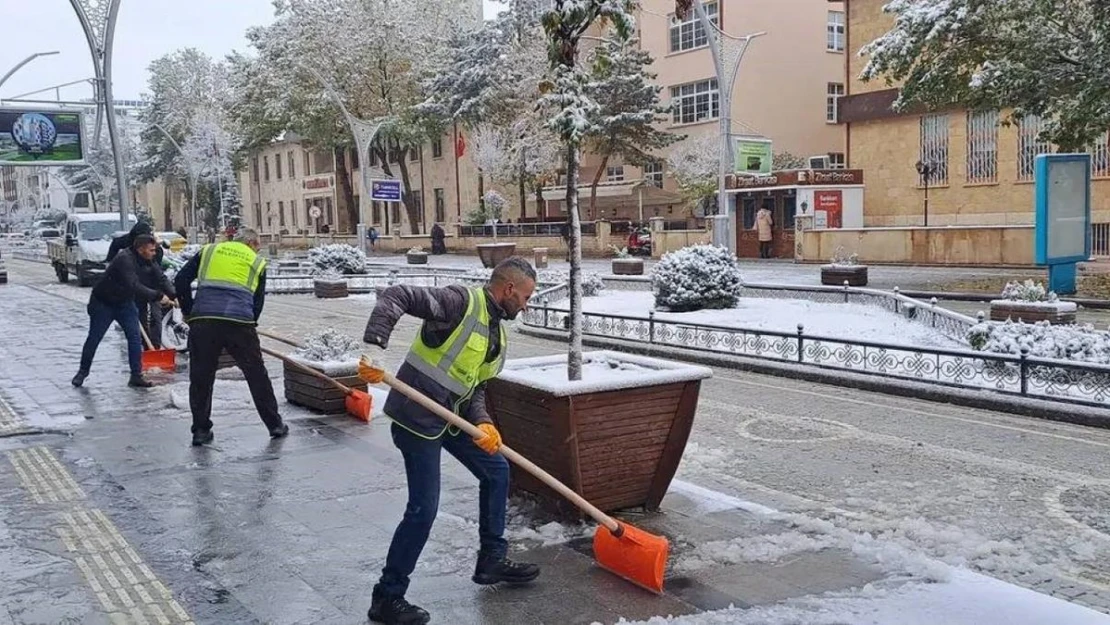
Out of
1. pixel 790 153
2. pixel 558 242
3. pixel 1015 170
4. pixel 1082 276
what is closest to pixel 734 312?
pixel 1082 276

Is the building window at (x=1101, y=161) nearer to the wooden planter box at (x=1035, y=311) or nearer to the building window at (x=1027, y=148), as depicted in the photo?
the building window at (x=1027, y=148)

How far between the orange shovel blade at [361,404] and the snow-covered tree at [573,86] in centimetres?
320

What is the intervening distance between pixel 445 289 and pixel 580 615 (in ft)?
5.06

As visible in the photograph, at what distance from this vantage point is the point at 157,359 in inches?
458

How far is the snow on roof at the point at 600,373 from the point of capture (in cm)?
549

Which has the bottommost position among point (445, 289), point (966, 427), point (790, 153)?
point (966, 427)

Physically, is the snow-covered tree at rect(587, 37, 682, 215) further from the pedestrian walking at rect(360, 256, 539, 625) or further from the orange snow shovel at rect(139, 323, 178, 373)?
the pedestrian walking at rect(360, 256, 539, 625)

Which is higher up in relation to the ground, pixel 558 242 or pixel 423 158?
pixel 423 158

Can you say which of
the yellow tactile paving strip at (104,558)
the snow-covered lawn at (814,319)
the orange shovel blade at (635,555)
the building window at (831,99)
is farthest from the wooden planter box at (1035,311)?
the building window at (831,99)

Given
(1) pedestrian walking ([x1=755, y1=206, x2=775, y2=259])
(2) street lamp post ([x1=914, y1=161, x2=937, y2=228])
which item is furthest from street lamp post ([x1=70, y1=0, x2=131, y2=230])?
(2) street lamp post ([x1=914, y1=161, x2=937, y2=228])

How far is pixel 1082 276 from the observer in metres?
22.4

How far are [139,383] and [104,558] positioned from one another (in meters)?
5.87

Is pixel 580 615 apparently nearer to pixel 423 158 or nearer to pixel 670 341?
pixel 670 341

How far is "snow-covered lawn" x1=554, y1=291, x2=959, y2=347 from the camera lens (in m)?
13.3
